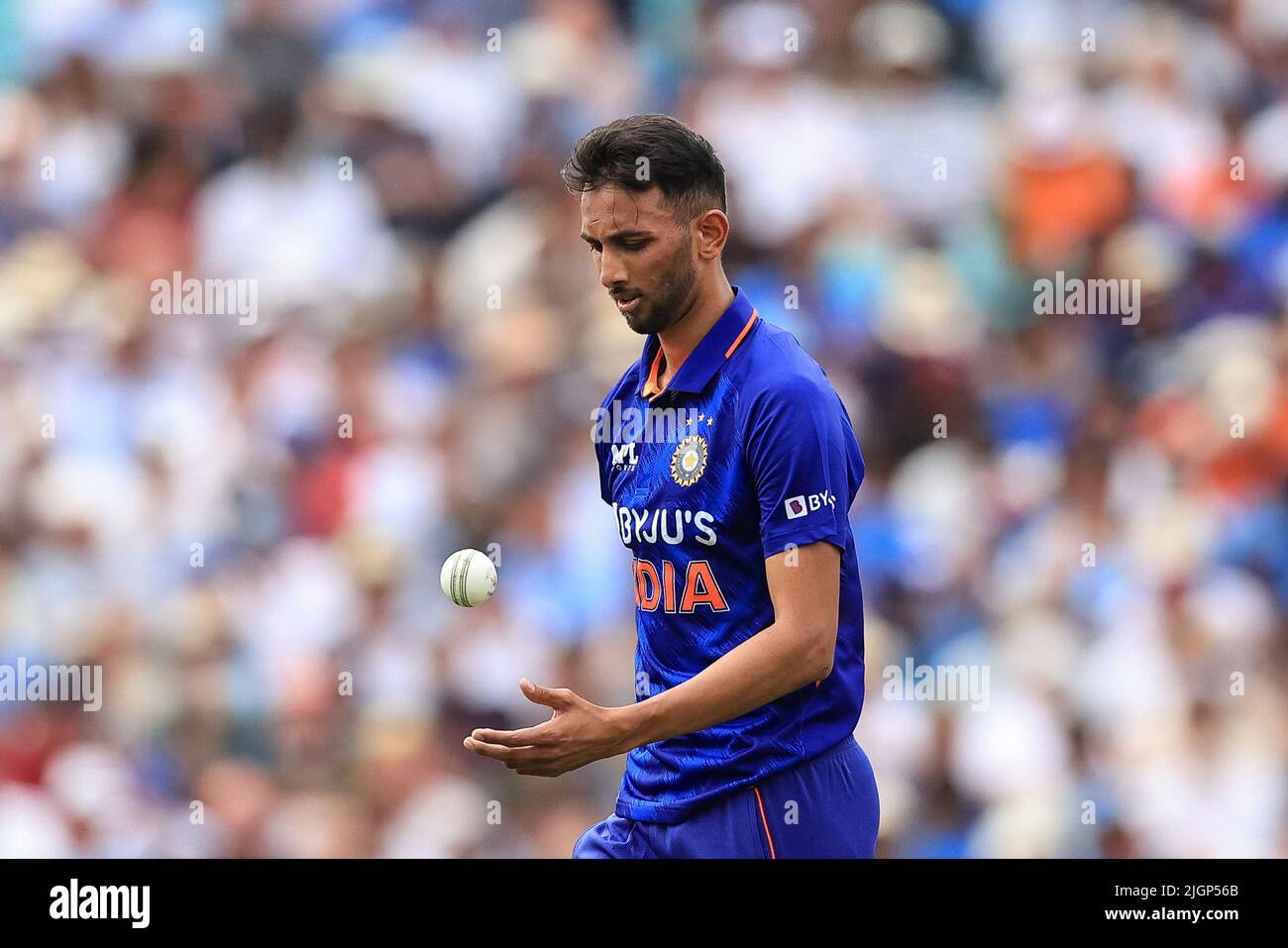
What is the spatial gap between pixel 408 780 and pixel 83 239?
2873mm

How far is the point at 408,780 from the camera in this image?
5.63 m

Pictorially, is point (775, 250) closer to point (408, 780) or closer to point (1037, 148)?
point (1037, 148)

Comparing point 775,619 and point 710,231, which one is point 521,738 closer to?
point 775,619

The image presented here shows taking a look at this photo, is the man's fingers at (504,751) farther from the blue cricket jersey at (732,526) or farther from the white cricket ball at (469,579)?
the white cricket ball at (469,579)

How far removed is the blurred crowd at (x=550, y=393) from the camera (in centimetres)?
569

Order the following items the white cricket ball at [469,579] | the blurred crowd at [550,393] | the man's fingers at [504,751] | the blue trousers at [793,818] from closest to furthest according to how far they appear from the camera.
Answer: the man's fingers at [504,751] < the blue trousers at [793,818] < the white cricket ball at [469,579] < the blurred crowd at [550,393]

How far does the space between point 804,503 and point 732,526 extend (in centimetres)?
A: 19

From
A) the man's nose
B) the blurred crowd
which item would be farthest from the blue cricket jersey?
the blurred crowd

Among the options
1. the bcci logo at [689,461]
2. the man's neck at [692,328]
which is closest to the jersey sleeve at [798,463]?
the bcci logo at [689,461]

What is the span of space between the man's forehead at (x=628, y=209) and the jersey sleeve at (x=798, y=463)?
17.6 inches

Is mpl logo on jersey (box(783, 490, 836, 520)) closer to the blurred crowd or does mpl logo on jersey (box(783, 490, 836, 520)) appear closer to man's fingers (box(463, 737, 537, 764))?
man's fingers (box(463, 737, 537, 764))

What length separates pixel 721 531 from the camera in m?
3.00

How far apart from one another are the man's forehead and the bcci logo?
47 centimetres

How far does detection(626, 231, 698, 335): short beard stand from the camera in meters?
3.08
